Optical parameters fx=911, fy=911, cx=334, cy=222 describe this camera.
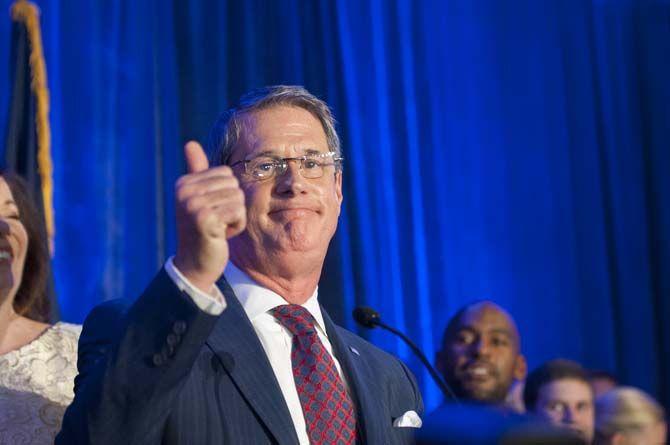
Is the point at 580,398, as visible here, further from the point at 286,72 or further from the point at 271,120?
the point at 286,72

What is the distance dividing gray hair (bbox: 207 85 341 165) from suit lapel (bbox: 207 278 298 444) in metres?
0.45

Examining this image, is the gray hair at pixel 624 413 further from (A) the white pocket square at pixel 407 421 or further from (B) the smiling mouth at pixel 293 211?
(B) the smiling mouth at pixel 293 211

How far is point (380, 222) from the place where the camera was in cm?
414

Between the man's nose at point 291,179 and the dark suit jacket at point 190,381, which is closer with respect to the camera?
the dark suit jacket at point 190,381

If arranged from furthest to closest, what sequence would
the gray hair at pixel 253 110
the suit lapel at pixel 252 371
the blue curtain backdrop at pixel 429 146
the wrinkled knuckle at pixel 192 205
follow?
the blue curtain backdrop at pixel 429 146 < the gray hair at pixel 253 110 < the suit lapel at pixel 252 371 < the wrinkled knuckle at pixel 192 205

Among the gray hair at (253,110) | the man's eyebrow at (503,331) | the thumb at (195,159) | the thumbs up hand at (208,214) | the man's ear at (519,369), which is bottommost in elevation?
the man's ear at (519,369)

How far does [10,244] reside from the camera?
86.1 inches

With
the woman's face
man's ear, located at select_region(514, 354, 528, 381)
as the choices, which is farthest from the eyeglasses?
man's ear, located at select_region(514, 354, 528, 381)

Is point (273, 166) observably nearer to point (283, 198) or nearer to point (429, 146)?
point (283, 198)

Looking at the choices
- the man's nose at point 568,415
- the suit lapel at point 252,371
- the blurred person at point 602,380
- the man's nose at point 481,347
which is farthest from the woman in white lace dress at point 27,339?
the blurred person at point 602,380

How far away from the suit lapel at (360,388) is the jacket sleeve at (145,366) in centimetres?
53

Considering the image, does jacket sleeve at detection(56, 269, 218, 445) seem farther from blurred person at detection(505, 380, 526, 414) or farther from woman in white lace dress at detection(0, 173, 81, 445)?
blurred person at detection(505, 380, 526, 414)

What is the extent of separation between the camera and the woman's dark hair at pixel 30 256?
225 cm

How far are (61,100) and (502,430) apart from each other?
3264 mm
